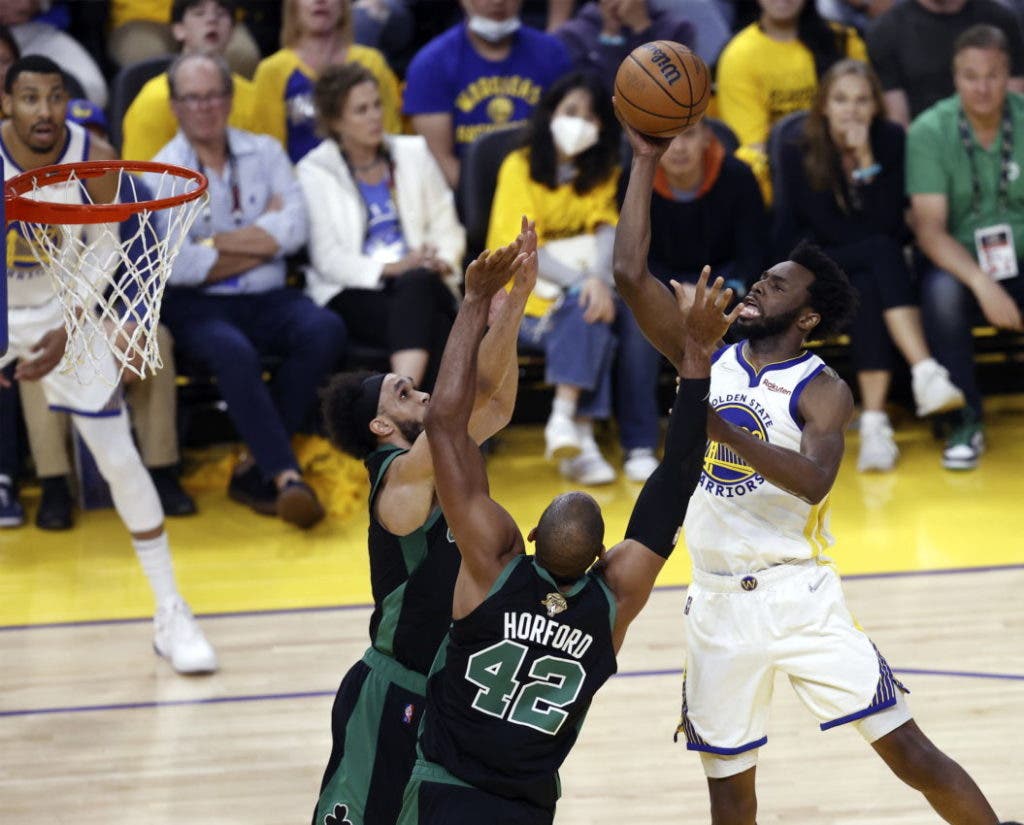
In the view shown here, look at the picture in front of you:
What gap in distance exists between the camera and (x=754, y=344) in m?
4.30

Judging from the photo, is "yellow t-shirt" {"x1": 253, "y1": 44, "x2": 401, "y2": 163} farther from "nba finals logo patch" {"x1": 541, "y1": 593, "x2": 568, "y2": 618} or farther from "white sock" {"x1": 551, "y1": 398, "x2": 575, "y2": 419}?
"nba finals logo patch" {"x1": 541, "y1": 593, "x2": 568, "y2": 618}

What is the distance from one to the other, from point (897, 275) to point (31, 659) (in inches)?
168

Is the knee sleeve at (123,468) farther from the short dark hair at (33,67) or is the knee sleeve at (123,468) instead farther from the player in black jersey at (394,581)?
the player in black jersey at (394,581)

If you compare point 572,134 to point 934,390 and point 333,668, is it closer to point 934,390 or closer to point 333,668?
point 934,390

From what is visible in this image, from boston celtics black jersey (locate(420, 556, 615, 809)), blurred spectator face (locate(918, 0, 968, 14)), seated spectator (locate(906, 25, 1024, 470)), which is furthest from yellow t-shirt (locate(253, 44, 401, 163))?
boston celtics black jersey (locate(420, 556, 615, 809))

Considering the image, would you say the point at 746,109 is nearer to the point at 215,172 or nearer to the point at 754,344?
the point at 215,172

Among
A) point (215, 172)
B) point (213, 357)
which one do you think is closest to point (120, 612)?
point (213, 357)

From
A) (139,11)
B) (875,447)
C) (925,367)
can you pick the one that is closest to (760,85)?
(925,367)

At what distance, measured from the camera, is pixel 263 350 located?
742 cm

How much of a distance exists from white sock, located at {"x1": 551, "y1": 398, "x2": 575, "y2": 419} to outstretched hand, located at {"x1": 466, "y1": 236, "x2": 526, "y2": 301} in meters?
3.91

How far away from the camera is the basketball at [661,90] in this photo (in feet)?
12.9

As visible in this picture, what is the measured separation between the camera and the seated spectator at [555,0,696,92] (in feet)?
26.9

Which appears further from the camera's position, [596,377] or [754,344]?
[596,377]

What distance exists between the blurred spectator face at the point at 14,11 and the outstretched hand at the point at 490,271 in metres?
5.09
